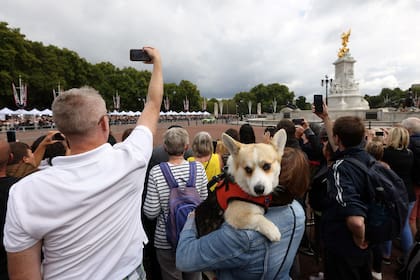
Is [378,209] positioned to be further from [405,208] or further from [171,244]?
[171,244]

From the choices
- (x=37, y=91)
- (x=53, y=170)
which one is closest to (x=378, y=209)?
(x=53, y=170)

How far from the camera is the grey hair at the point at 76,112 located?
62.4 inches

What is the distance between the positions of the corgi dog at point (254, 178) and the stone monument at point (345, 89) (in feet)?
175

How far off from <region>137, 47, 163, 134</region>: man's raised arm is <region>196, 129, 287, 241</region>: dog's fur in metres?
0.67

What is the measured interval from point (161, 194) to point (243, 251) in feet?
5.28

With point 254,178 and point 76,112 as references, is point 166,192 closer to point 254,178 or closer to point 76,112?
point 254,178

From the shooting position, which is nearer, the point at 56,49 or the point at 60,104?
the point at 60,104

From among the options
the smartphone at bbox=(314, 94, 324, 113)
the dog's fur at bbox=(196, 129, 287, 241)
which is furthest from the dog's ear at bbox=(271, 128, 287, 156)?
the smartphone at bbox=(314, 94, 324, 113)

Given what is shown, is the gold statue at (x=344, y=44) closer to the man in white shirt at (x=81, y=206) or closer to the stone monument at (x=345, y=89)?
the stone monument at (x=345, y=89)

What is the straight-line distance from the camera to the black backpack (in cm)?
275

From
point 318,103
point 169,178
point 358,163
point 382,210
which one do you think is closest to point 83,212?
point 169,178

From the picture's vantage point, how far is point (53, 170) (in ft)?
4.86

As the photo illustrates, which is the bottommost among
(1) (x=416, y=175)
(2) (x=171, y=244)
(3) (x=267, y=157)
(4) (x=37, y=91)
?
(2) (x=171, y=244)

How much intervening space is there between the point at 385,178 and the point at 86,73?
208 feet
